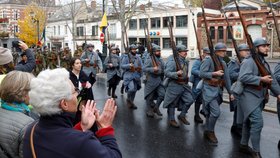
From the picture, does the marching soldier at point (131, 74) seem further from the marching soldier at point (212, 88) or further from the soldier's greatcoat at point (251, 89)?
the soldier's greatcoat at point (251, 89)

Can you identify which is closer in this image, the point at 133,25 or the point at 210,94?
the point at 210,94

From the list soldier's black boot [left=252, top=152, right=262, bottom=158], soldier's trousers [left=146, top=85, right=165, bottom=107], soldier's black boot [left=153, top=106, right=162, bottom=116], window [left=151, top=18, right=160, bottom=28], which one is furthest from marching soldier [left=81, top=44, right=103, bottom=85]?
window [left=151, top=18, right=160, bottom=28]

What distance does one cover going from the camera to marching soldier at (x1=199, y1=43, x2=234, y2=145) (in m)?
6.08

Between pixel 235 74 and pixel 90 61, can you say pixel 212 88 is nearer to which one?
pixel 235 74

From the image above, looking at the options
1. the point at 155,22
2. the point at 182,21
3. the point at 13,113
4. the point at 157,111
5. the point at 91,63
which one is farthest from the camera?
the point at 155,22

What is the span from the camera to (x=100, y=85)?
49.3 ft

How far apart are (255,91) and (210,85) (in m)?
1.15

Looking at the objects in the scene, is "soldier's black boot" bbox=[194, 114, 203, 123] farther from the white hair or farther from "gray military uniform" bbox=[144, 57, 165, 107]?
the white hair

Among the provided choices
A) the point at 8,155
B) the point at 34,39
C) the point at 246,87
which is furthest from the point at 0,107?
the point at 34,39

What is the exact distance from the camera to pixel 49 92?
2.02 m

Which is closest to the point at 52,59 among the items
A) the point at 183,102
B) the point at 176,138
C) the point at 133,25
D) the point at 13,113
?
the point at 183,102

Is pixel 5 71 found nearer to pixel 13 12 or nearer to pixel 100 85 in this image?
pixel 100 85

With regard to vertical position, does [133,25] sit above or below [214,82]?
above

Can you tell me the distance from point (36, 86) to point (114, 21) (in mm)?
43869
